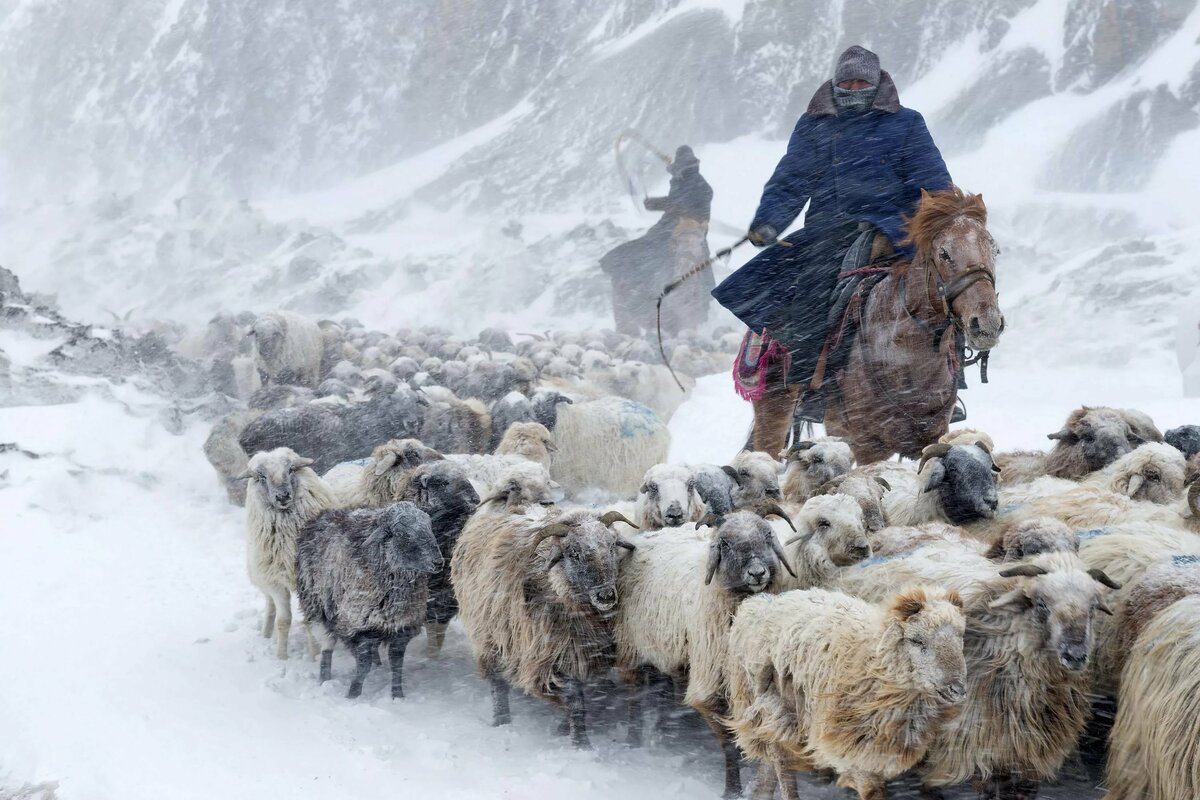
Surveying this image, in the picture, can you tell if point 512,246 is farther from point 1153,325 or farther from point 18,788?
point 18,788

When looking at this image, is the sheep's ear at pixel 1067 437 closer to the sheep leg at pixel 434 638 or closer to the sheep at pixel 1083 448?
the sheep at pixel 1083 448

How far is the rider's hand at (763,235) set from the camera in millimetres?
6641

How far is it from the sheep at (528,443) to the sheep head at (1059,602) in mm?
5301

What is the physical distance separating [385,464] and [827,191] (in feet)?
12.3

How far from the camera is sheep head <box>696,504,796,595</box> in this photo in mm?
4078

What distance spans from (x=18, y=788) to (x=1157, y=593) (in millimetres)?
4911

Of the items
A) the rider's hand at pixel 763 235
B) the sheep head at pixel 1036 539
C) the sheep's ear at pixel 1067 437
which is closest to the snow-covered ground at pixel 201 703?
the sheep head at pixel 1036 539

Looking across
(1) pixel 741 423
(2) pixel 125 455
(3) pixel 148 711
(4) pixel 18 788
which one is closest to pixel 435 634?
(3) pixel 148 711

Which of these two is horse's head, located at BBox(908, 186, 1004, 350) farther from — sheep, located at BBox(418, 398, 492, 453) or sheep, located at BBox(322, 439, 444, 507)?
sheep, located at BBox(418, 398, 492, 453)

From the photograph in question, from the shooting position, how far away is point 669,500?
5559mm

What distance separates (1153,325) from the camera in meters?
18.7

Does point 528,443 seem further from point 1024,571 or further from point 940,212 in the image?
point 1024,571

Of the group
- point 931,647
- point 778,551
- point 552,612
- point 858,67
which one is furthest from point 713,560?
point 858,67

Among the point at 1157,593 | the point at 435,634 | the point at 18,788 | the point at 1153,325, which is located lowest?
the point at 18,788
